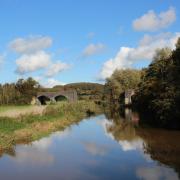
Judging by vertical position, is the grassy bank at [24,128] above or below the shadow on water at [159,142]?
above

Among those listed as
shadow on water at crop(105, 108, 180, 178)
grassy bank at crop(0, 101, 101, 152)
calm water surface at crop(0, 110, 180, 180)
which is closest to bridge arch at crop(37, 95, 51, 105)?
grassy bank at crop(0, 101, 101, 152)

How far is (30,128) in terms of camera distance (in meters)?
38.0

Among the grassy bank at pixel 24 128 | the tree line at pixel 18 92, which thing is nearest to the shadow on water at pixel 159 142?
the grassy bank at pixel 24 128

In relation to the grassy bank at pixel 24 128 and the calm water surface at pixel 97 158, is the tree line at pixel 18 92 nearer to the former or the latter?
the grassy bank at pixel 24 128

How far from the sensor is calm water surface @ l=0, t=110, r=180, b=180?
851 inches

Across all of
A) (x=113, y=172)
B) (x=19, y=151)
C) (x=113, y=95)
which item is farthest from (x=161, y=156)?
(x=113, y=95)

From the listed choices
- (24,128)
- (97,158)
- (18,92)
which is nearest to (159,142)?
(97,158)

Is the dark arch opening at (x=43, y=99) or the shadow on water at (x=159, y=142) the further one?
the dark arch opening at (x=43, y=99)

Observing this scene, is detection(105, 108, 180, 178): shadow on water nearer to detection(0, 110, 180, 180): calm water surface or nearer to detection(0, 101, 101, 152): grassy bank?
detection(0, 110, 180, 180): calm water surface

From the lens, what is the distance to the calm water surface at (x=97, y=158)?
851 inches

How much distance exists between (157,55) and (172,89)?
40500 mm

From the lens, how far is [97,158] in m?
26.6

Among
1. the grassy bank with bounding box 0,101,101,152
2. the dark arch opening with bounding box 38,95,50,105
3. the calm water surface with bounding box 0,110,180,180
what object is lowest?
the calm water surface with bounding box 0,110,180,180

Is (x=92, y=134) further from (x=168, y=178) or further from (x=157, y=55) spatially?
(x=157, y=55)
